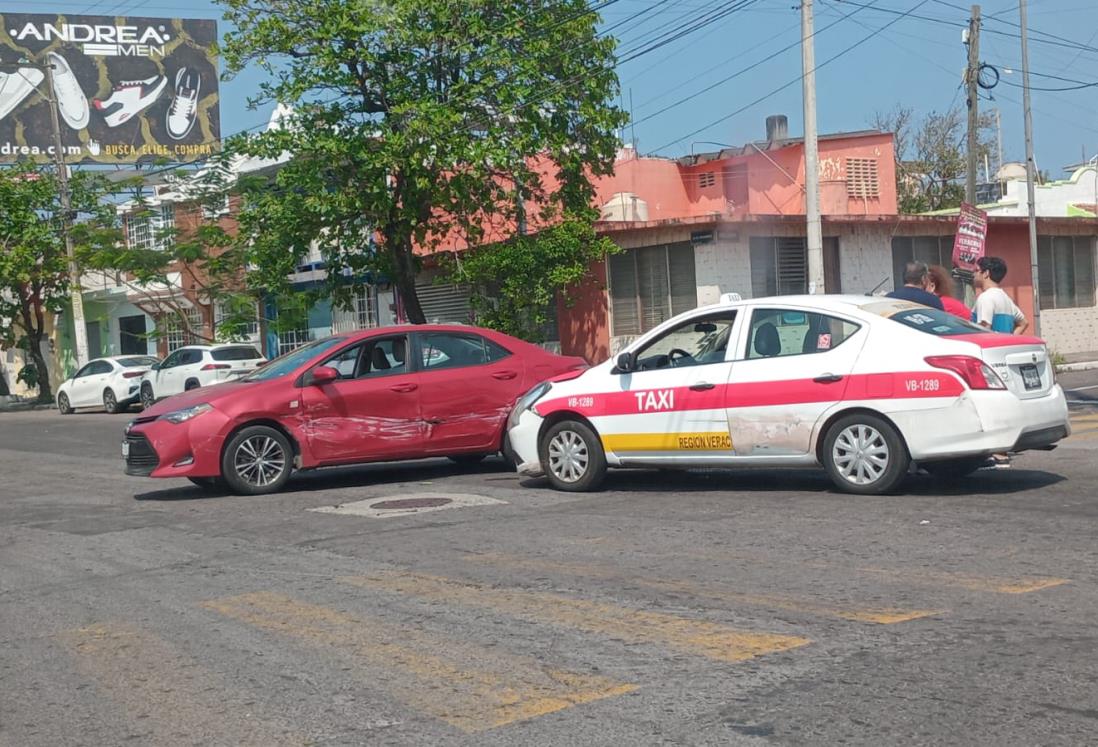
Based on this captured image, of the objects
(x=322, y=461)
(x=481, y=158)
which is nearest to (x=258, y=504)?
A: (x=322, y=461)

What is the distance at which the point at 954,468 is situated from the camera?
1048cm

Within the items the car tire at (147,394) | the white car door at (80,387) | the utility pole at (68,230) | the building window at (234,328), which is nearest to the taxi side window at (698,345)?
the car tire at (147,394)

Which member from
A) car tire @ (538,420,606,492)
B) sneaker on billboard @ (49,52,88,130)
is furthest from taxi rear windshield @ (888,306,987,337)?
sneaker on billboard @ (49,52,88,130)

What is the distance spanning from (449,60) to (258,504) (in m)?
16.4

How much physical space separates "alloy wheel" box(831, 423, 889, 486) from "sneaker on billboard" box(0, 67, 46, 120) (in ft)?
135

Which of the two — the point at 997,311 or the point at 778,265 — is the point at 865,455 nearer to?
the point at 997,311

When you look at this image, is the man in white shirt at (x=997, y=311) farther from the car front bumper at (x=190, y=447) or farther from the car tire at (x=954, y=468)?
the car front bumper at (x=190, y=447)

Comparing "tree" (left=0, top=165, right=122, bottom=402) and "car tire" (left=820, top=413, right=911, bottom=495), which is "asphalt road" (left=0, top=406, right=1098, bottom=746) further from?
"tree" (left=0, top=165, right=122, bottom=402)

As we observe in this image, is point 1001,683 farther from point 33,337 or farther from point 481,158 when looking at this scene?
point 33,337

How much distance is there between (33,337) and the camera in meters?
43.3

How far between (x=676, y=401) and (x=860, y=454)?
5.36 feet

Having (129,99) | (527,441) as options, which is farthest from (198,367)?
(129,99)

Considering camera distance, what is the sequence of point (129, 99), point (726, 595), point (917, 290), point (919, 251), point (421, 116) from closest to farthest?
point (726, 595)
point (917, 290)
point (421, 116)
point (919, 251)
point (129, 99)

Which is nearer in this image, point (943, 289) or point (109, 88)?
point (943, 289)
